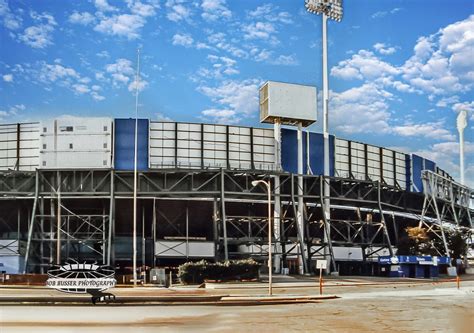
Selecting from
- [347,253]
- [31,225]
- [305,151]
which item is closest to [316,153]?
[305,151]

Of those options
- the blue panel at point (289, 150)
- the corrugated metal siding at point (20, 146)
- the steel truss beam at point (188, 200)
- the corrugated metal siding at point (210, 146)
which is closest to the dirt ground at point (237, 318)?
the steel truss beam at point (188, 200)

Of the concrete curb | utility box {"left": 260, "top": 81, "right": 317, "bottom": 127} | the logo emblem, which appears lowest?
the concrete curb

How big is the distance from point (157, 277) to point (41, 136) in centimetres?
2647

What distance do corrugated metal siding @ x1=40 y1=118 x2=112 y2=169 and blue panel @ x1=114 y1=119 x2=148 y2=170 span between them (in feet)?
4.47

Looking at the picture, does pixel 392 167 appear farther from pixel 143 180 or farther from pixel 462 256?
pixel 143 180

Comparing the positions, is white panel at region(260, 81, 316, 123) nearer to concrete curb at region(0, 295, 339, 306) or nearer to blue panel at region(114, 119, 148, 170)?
blue panel at region(114, 119, 148, 170)

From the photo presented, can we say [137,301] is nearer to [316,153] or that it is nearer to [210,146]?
[210,146]

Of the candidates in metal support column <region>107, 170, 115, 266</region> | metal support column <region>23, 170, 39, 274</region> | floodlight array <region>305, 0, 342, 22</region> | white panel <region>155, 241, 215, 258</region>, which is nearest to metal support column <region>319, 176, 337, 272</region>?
white panel <region>155, 241, 215, 258</region>

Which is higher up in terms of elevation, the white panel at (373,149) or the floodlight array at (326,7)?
the floodlight array at (326,7)

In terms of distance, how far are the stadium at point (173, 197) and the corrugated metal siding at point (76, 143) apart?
0.12 meters

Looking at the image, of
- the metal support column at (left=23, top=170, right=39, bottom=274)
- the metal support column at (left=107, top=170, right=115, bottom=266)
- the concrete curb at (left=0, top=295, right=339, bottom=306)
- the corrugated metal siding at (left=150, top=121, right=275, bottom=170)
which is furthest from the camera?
the corrugated metal siding at (left=150, top=121, right=275, bottom=170)

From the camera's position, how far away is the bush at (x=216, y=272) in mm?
59750

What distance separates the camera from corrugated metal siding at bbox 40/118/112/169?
244ft

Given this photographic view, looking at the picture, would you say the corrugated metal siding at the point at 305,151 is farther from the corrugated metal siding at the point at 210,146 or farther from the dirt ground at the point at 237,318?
the dirt ground at the point at 237,318
